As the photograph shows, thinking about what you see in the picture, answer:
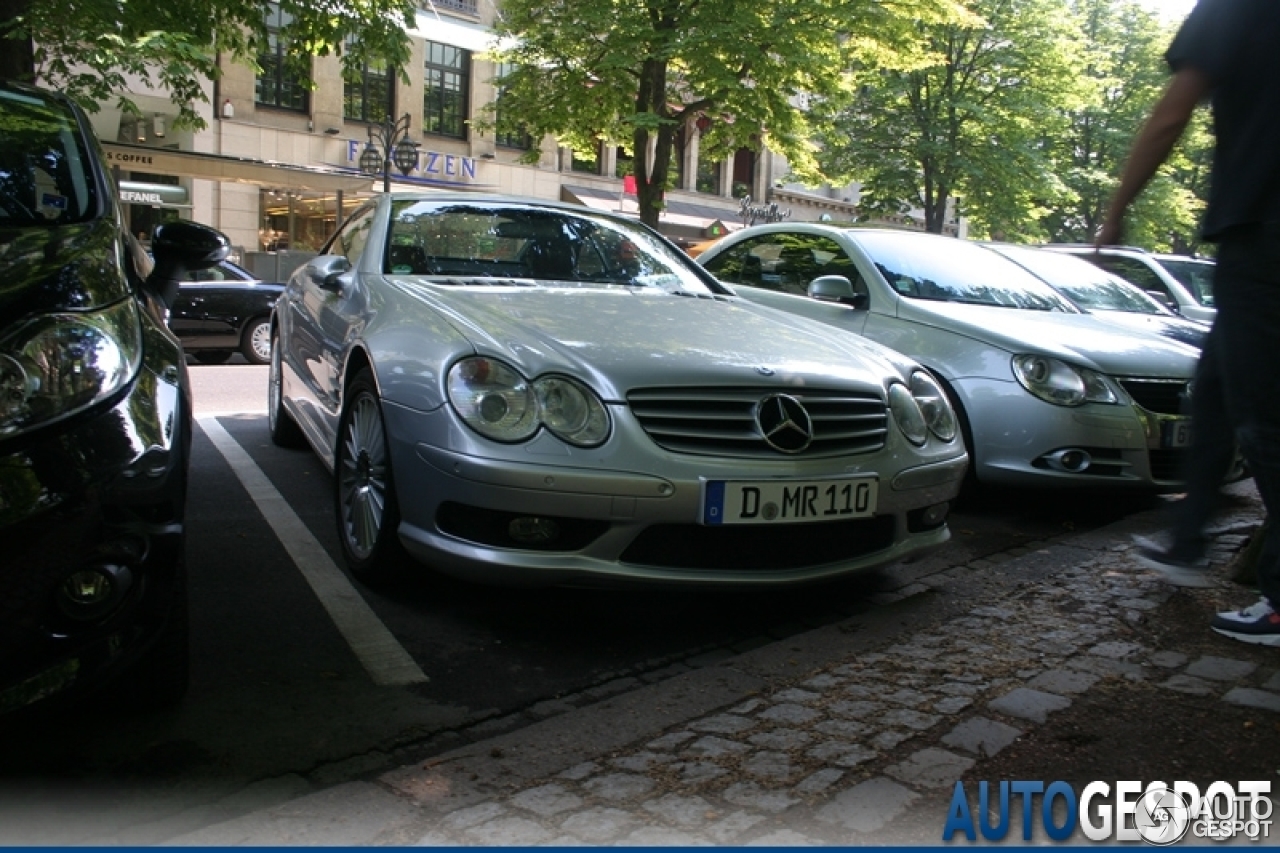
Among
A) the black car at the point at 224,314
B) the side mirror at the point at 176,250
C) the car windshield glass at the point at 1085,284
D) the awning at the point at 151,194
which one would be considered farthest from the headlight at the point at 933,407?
the awning at the point at 151,194

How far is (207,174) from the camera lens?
19922mm

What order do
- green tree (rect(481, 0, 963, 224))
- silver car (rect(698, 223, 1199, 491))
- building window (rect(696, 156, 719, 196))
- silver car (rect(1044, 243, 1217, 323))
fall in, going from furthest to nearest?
building window (rect(696, 156, 719, 196)), green tree (rect(481, 0, 963, 224)), silver car (rect(1044, 243, 1217, 323)), silver car (rect(698, 223, 1199, 491))

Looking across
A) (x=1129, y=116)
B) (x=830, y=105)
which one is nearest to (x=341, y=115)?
(x=830, y=105)

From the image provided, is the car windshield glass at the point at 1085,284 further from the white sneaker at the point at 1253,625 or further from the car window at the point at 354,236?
the car window at the point at 354,236

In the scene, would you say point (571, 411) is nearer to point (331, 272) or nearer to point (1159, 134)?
point (1159, 134)

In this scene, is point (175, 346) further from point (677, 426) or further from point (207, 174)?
point (207, 174)

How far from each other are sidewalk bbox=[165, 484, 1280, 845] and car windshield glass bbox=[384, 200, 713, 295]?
1.97 metres

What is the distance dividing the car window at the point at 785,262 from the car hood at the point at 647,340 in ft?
6.39

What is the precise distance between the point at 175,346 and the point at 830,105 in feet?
54.1

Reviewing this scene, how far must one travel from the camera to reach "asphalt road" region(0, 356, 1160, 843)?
2.43 metres

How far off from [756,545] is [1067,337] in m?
2.77

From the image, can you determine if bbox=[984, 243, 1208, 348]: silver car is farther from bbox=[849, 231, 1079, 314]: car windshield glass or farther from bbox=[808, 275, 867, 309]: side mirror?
bbox=[808, 275, 867, 309]: side mirror

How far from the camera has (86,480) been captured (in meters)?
2.20

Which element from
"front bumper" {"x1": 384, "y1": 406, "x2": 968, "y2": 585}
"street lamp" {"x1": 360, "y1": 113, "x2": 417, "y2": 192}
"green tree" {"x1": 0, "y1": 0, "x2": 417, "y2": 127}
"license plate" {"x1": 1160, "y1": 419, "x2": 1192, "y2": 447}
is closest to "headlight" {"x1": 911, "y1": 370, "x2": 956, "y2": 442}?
"front bumper" {"x1": 384, "y1": 406, "x2": 968, "y2": 585}
